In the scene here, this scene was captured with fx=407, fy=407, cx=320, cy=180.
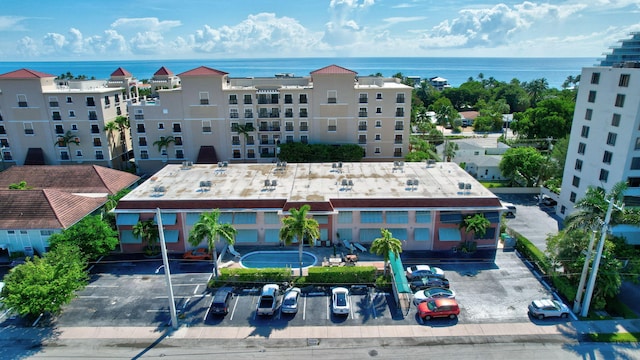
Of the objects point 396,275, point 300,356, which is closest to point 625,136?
point 396,275

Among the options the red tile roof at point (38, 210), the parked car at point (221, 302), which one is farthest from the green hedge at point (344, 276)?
the red tile roof at point (38, 210)

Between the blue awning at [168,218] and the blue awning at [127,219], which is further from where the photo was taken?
the blue awning at [127,219]

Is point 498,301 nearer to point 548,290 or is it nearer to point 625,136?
point 548,290

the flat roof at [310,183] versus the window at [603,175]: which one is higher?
the window at [603,175]

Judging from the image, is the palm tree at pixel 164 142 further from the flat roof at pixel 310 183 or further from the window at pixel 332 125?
the window at pixel 332 125

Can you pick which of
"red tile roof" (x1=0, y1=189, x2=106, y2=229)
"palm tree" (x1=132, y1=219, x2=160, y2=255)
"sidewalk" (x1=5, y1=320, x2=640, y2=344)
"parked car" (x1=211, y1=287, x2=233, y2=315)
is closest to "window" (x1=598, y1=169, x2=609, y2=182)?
"sidewalk" (x1=5, y1=320, x2=640, y2=344)

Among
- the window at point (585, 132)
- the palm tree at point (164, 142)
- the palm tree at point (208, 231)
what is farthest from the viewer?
the palm tree at point (164, 142)

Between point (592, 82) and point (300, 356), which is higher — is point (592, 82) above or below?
above
